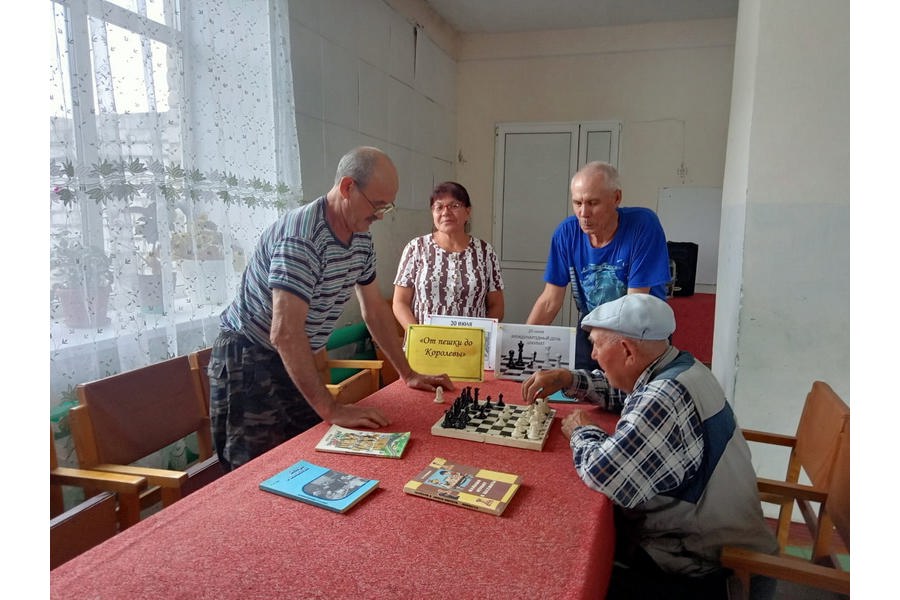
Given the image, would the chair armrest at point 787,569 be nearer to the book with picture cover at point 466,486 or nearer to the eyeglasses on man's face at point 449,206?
the book with picture cover at point 466,486

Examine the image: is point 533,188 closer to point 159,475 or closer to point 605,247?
point 605,247

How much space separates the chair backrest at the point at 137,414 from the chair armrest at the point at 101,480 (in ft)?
0.24

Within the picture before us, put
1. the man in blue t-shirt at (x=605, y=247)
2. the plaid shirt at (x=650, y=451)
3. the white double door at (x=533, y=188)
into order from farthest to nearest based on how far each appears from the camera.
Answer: the white double door at (x=533, y=188)
the man in blue t-shirt at (x=605, y=247)
the plaid shirt at (x=650, y=451)

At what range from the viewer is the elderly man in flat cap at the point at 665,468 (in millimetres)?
1348

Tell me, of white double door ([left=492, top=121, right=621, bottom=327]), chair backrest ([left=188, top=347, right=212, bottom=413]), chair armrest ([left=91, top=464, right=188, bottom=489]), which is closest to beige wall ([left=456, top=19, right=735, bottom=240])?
white double door ([left=492, top=121, right=621, bottom=327])

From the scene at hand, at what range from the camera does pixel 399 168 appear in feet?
15.8

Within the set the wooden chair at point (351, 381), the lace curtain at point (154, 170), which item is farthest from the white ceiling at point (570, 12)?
the wooden chair at point (351, 381)

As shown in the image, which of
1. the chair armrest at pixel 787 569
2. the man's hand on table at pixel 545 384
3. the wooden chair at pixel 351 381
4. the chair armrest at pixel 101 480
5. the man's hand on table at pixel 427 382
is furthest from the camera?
the wooden chair at pixel 351 381

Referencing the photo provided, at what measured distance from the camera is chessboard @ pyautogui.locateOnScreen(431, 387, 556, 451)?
1633 mm

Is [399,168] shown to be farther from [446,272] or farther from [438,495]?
[438,495]

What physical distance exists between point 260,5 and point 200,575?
2.93 metres

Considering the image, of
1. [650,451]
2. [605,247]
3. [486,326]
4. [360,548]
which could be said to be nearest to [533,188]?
[605,247]

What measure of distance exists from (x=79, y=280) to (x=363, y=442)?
133 centimetres

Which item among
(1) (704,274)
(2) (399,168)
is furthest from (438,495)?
(1) (704,274)
